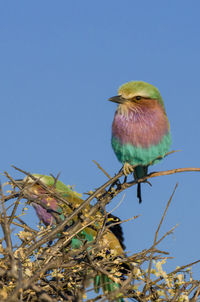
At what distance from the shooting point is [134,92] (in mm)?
5055

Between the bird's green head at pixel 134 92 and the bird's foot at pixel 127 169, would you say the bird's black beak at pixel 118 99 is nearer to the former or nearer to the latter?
the bird's green head at pixel 134 92

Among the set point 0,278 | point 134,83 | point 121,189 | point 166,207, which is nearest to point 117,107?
point 134,83

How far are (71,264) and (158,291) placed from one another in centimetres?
72

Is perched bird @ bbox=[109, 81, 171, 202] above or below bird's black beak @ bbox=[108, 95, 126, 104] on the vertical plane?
below

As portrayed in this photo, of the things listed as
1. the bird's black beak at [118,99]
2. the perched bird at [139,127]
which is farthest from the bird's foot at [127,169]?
the bird's black beak at [118,99]

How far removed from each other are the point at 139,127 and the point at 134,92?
1.20 feet

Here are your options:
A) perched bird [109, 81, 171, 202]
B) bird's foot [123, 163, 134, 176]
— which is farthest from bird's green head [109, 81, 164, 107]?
bird's foot [123, 163, 134, 176]

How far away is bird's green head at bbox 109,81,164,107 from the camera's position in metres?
5.05

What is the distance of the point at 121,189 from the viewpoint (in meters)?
4.54

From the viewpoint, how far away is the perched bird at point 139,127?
4945 millimetres

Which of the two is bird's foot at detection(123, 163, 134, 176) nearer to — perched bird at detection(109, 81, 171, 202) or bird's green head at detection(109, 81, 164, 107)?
perched bird at detection(109, 81, 171, 202)

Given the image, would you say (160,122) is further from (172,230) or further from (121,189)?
(172,230)

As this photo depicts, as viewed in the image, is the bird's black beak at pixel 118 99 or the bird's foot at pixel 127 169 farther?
the bird's black beak at pixel 118 99

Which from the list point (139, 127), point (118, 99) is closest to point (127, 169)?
point (139, 127)
